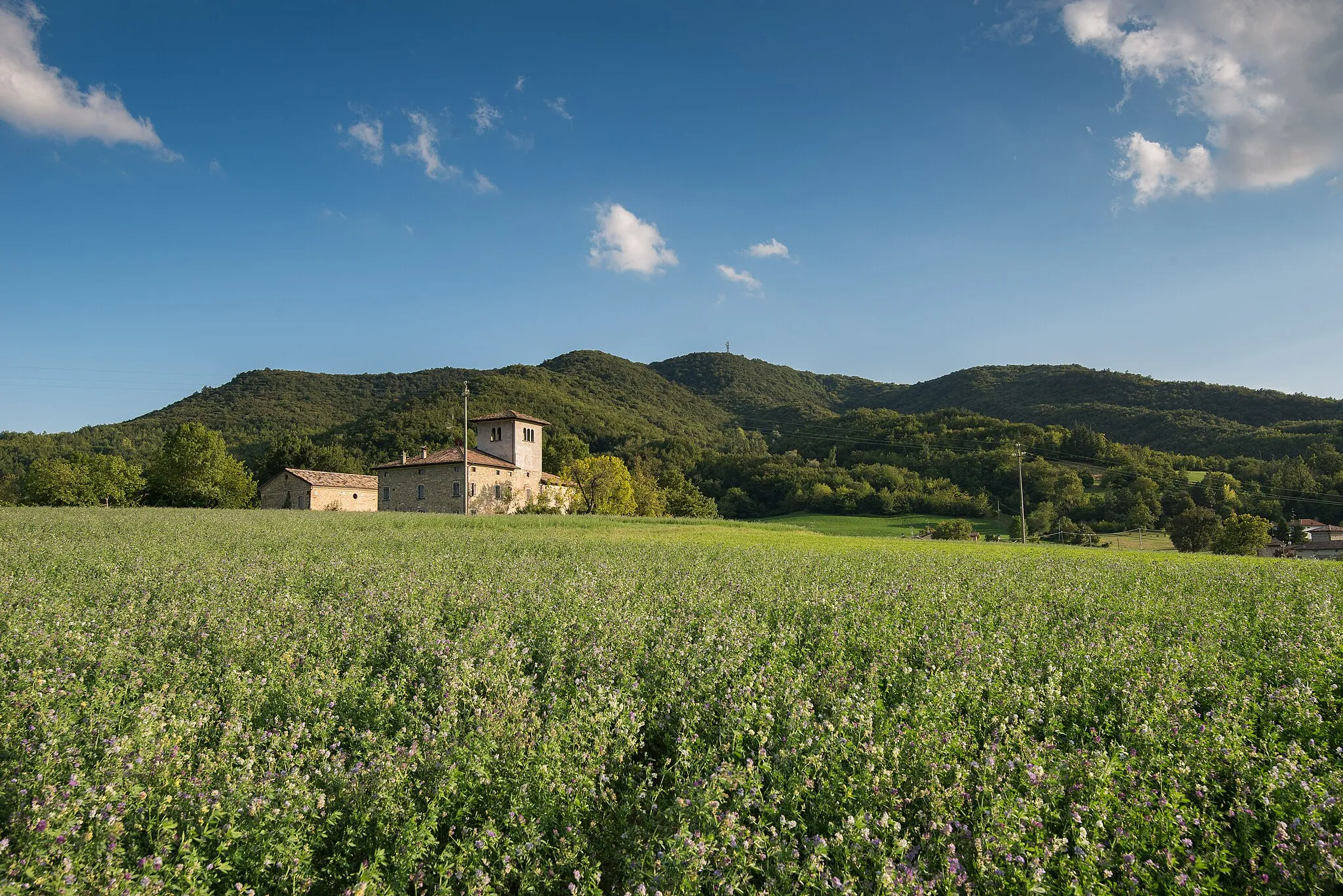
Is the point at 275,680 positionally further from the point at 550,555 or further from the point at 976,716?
the point at 550,555

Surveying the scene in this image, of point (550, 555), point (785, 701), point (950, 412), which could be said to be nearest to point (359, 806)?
point (785, 701)

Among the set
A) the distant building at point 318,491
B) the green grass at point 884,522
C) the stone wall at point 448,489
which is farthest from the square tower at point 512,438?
the green grass at point 884,522

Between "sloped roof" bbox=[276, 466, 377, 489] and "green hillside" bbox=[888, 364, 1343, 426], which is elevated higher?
"green hillside" bbox=[888, 364, 1343, 426]

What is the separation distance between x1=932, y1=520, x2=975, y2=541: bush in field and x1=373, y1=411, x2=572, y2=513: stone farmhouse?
4121 centimetres

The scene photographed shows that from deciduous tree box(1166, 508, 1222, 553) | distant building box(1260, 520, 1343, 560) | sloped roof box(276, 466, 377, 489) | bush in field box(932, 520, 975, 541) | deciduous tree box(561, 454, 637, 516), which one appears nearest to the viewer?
sloped roof box(276, 466, 377, 489)

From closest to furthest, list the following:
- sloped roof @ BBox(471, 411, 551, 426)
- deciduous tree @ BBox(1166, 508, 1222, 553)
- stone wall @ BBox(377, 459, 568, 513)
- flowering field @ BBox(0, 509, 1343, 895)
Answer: flowering field @ BBox(0, 509, 1343, 895), stone wall @ BBox(377, 459, 568, 513), sloped roof @ BBox(471, 411, 551, 426), deciduous tree @ BBox(1166, 508, 1222, 553)

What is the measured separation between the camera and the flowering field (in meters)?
3.00

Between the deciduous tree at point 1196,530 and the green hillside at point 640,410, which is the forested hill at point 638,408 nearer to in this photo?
the green hillside at point 640,410

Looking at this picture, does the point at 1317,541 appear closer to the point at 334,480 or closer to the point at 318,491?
the point at 334,480

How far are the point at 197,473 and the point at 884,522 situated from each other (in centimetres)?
7451

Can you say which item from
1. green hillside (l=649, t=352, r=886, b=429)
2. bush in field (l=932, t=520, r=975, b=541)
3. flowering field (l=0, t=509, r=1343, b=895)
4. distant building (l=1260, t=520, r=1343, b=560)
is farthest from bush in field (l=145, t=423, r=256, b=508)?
green hillside (l=649, t=352, r=886, b=429)

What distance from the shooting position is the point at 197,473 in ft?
204

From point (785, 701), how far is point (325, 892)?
2935 millimetres

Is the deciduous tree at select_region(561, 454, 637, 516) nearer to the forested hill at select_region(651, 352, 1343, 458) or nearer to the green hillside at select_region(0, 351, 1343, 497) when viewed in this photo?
the green hillside at select_region(0, 351, 1343, 497)
